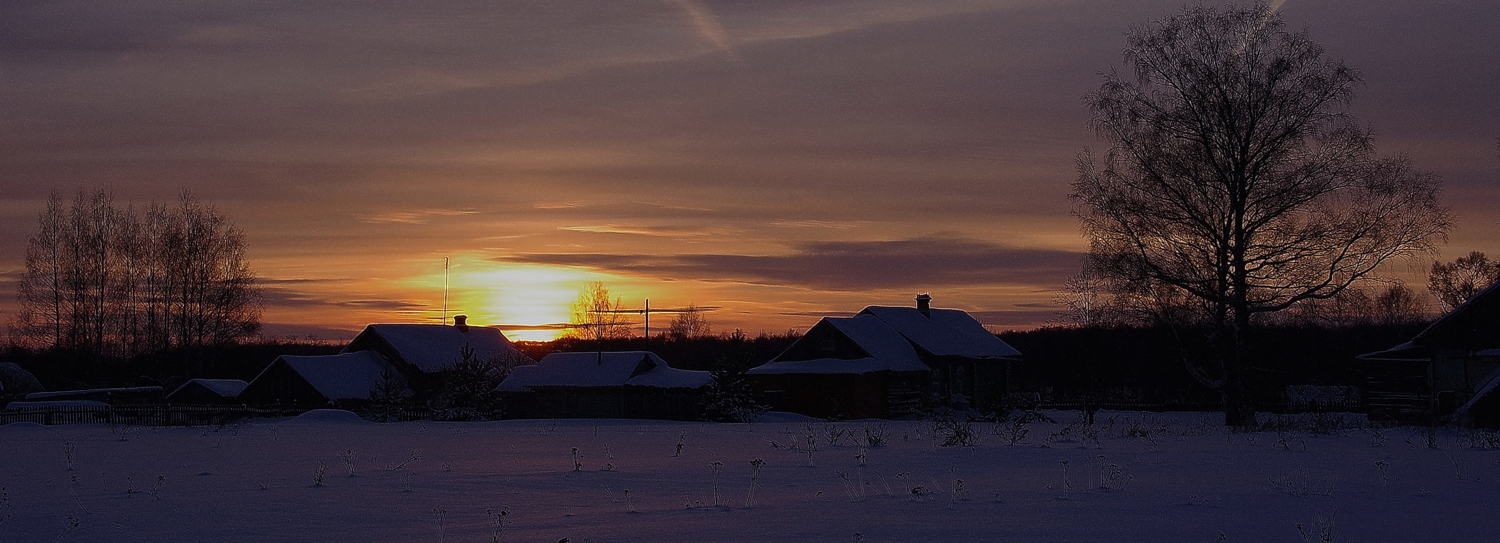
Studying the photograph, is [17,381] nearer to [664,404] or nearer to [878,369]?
[664,404]

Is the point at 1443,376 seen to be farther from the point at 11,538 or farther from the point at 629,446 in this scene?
the point at 11,538

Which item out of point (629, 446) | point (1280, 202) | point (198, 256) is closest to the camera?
point (629, 446)

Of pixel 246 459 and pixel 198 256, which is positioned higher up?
pixel 198 256

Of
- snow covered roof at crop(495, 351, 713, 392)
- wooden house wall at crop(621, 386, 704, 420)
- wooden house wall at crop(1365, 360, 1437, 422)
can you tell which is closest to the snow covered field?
wooden house wall at crop(1365, 360, 1437, 422)

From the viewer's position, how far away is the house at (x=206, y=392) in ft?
175

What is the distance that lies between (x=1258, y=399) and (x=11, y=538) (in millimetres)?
50416

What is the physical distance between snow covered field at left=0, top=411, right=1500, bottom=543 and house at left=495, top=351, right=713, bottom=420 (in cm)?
2381

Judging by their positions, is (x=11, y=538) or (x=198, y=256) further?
(x=198, y=256)

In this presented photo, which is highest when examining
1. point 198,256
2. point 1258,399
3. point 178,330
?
point 198,256

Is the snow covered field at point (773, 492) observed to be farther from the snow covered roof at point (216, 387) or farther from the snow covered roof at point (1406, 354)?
the snow covered roof at point (216, 387)

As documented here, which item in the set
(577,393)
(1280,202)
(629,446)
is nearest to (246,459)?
(629,446)

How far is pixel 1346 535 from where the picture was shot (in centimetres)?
995

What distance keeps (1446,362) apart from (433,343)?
44.8m

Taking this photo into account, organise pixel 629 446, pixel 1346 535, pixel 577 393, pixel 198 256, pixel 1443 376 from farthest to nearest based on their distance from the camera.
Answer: pixel 198 256
pixel 577 393
pixel 1443 376
pixel 629 446
pixel 1346 535
